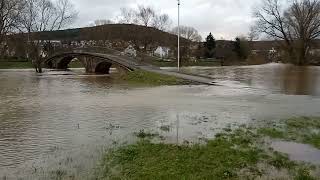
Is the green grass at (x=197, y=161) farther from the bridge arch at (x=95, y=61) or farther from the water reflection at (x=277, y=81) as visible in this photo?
the bridge arch at (x=95, y=61)

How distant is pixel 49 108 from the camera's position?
62.9ft

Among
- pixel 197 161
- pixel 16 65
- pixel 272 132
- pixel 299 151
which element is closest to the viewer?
pixel 197 161

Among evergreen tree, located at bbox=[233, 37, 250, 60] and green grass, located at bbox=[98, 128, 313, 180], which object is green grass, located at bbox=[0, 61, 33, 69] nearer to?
evergreen tree, located at bbox=[233, 37, 250, 60]

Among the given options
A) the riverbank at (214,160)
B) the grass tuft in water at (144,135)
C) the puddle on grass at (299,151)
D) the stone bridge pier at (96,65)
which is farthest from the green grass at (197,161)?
the stone bridge pier at (96,65)

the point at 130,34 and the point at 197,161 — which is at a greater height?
the point at 130,34

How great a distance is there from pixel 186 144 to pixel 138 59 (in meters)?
38.9

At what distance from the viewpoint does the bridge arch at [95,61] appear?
4867 centimetres

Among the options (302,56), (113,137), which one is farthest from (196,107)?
(302,56)

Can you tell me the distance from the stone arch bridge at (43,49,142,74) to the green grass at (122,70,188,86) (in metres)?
5.03

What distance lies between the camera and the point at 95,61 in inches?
A: 2298

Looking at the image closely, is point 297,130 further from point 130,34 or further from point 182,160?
point 130,34

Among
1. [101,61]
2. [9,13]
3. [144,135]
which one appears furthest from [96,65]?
[144,135]

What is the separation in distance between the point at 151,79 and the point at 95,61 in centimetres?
2281

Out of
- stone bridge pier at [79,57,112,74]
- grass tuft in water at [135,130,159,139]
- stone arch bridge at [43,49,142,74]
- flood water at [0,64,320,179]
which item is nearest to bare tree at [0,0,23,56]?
stone arch bridge at [43,49,142,74]
